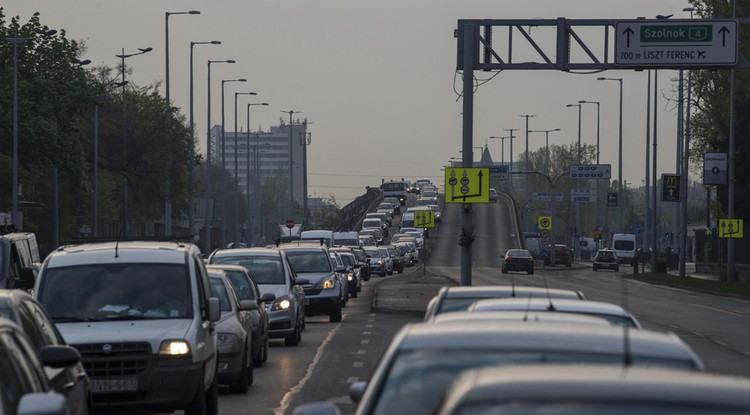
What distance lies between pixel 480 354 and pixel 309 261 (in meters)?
28.5

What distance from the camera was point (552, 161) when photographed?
18100 centimetres

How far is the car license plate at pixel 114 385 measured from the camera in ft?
45.3

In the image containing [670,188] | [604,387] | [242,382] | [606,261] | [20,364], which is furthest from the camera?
[606,261]

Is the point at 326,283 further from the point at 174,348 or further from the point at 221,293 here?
the point at 174,348

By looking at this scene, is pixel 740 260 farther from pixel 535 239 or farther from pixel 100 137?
pixel 535 239

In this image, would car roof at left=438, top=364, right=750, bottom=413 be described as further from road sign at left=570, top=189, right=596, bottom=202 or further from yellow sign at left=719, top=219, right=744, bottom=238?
road sign at left=570, top=189, right=596, bottom=202

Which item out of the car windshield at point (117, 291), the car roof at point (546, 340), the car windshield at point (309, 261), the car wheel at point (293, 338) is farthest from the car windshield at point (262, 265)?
A: the car roof at point (546, 340)

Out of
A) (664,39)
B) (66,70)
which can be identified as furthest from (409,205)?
(664,39)

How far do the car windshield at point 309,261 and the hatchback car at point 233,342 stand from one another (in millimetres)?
15707

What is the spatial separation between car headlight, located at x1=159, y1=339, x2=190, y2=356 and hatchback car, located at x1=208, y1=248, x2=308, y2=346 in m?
11.3

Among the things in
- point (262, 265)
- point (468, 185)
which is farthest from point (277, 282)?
point (468, 185)

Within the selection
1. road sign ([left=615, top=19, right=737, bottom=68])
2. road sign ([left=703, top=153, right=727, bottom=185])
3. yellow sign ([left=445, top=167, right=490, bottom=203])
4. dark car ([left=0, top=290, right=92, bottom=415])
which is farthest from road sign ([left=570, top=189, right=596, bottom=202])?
dark car ([left=0, top=290, right=92, bottom=415])

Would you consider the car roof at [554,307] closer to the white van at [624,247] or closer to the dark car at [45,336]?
the dark car at [45,336]

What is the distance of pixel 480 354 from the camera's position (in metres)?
6.60
